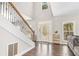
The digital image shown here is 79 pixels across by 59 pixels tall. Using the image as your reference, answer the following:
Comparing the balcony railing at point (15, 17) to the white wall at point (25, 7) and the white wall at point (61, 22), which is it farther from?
the white wall at point (61, 22)

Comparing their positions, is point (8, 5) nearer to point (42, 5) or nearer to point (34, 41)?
point (42, 5)

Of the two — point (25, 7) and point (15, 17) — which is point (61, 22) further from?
point (15, 17)

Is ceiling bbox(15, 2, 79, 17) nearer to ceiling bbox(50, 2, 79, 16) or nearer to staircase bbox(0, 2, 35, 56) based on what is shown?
ceiling bbox(50, 2, 79, 16)

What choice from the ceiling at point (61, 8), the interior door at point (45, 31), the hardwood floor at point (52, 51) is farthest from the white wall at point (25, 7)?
the hardwood floor at point (52, 51)

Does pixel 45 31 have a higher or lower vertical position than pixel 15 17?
→ lower

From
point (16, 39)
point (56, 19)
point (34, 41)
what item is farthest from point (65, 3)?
point (16, 39)

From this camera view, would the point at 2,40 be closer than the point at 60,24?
Yes

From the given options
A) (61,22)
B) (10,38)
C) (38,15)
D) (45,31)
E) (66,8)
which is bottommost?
(10,38)

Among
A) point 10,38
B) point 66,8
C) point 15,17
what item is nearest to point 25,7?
point 15,17

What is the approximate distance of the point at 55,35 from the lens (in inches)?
90.2

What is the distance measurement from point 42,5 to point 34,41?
607mm

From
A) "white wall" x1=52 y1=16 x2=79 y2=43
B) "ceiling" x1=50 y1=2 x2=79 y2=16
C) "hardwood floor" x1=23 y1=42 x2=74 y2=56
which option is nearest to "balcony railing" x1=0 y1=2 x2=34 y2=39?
"hardwood floor" x1=23 y1=42 x2=74 y2=56

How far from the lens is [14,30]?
2.25 m

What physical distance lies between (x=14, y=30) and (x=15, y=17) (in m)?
0.22
